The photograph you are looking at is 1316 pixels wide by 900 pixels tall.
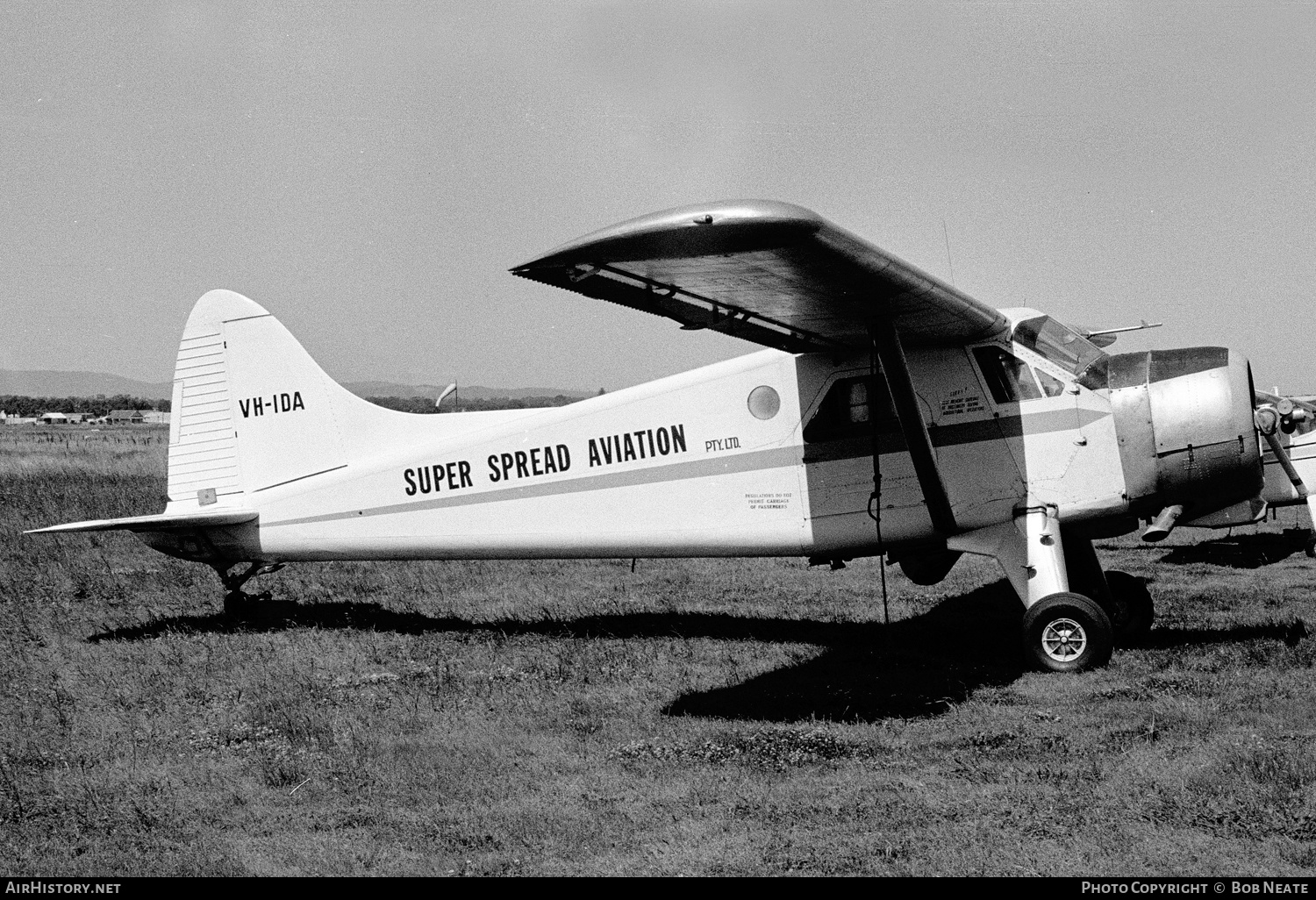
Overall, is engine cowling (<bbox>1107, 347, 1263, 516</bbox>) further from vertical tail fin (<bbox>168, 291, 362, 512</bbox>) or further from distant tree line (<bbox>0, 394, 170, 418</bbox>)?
distant tree line (<bbox>0, 394, 170, 418</bbox>)

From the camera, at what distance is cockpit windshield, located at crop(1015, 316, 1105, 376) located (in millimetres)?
8961

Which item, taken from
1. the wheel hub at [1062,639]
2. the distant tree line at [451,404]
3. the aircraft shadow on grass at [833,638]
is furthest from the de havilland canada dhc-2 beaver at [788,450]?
the distant tree line at [451,404]

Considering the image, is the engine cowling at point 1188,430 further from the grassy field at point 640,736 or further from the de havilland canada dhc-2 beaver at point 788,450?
the grassy field at point 640,736

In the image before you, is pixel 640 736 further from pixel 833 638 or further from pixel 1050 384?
pixel 1050 384

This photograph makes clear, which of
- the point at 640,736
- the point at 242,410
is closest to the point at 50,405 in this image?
the point at 242,410

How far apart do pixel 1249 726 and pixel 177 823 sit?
5.88m

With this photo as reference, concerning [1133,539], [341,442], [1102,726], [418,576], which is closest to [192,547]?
[341,442]

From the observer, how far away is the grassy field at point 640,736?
16.6 feet

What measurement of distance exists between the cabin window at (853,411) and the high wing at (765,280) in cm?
34

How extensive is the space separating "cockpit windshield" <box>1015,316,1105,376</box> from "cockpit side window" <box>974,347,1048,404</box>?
6.7 inches

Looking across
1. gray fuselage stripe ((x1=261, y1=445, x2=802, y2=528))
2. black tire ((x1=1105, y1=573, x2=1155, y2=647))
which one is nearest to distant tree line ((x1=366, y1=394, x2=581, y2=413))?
gray fuselage stripe ((x1=261, y1=445, x2=802, y2=528))

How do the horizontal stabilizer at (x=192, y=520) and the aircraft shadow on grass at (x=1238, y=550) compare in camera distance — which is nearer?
the horizontal stabilizer at (x=192, y=520)

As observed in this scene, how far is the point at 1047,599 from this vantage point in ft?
26.7
